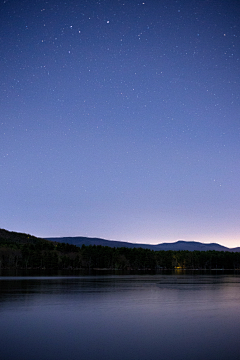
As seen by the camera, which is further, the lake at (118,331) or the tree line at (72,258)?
the tree line at (72,258)

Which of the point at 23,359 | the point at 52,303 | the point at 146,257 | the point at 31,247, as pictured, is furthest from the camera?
the point at 146,257

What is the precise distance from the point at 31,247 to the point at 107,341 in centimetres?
16103

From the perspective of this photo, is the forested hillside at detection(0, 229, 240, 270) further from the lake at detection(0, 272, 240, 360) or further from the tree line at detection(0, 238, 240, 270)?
the lake at detection(0, 272, 240, 360)

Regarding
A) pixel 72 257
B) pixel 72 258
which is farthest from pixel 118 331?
pixel 72 257

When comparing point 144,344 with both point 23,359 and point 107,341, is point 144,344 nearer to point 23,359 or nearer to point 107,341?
point 107,341

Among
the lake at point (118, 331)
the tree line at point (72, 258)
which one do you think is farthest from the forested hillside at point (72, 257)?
the lake at point (118, 331)

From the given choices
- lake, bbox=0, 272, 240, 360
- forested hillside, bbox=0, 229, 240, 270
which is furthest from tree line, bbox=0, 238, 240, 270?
lake, bbox=0, 272, 240, 360

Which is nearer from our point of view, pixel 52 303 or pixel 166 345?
pixel 166 345

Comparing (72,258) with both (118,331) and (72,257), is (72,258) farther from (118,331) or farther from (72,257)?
(118,331)

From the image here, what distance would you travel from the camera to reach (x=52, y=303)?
24859mm

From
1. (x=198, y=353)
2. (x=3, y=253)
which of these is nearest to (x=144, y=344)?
(x=198, y=353)

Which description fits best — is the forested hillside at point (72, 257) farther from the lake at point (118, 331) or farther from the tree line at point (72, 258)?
the lake at point (118, 331)

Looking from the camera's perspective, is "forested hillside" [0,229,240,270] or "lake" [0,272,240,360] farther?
"forested hillside" [0,229,240,270]

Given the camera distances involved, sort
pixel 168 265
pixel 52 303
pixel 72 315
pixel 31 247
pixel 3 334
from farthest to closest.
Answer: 1. pixel 168 265
2. pixel 31 247
3. pixel 52 303
4. pixel 72 315
5. pixel 3 334
